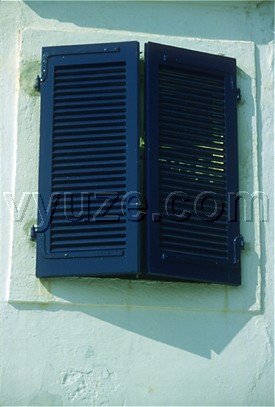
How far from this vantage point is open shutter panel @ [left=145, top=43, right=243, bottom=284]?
741 centimetres

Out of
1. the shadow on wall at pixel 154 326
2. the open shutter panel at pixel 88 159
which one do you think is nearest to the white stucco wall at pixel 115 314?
the shadow on wall at pixel 154 326

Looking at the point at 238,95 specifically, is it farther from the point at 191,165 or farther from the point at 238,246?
the point at 238,246

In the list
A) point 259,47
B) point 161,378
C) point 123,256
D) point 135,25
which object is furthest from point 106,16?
point 161,378

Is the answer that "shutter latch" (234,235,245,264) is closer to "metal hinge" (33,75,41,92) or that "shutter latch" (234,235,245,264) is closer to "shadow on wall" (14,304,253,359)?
"shadow on wall" (14,304,253,359)

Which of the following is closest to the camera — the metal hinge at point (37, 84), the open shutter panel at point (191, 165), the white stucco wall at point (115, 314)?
the white stucco wall at point (115, 314)

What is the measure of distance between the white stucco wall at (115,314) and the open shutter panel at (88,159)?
11 centimetres

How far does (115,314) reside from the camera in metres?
7.40

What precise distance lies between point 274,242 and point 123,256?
86cm

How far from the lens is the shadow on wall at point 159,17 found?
7941mm

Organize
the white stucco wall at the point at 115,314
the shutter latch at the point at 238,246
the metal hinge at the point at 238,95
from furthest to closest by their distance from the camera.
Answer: the metal hinge at the point at 238,95
the shutter latch at the point at 238,246
the white stucco wall at the point at 115,314

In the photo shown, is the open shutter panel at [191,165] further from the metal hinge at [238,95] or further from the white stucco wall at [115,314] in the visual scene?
the white stucco wall at [115,314]

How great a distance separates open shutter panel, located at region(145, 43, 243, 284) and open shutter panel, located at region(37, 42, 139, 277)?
10 cm

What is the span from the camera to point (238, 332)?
7.47 m

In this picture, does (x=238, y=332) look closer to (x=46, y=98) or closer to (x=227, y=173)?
(x=227, y=173)
